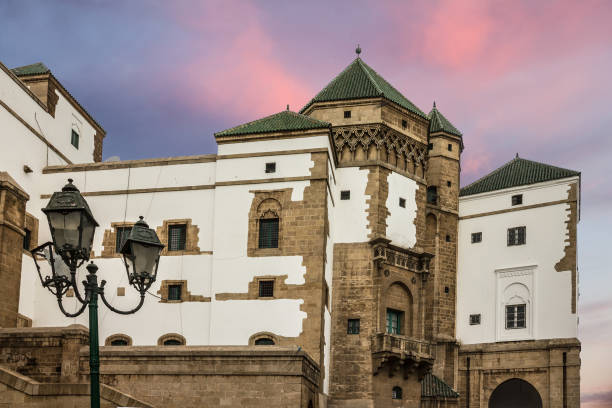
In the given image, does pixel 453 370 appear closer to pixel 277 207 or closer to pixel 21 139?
pixel 277 207

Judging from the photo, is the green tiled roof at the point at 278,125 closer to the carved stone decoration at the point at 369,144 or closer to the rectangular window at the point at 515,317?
the carved stone decoration at the point at 369,144

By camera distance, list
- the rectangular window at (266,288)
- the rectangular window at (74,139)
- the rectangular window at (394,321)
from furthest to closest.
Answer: the rectangular window at (74,139) → the rectangular window at (394,321) → the rectangular window at (266,288)

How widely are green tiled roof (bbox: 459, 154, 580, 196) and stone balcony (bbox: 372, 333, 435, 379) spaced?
12229mm

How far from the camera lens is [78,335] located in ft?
83.9

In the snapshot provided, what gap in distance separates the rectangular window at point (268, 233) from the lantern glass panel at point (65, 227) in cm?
2459

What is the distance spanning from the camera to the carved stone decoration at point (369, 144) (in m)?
40.1

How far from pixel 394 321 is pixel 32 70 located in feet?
67.0

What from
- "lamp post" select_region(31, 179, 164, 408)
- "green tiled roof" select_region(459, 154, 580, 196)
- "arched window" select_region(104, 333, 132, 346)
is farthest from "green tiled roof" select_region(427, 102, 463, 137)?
"lamp post" select_region(31, 179, 164, 408)

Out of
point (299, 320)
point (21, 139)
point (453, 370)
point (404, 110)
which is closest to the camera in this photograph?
point (299, 320)

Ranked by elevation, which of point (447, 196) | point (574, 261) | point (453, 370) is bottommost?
point (453, 370)

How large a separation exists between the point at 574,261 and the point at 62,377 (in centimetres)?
2773

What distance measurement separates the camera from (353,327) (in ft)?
124

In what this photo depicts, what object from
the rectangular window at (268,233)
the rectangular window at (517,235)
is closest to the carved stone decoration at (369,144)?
the rectangular window at (268,233)

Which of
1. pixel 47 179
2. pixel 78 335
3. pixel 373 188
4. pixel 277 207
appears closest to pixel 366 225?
pixel 373 188
